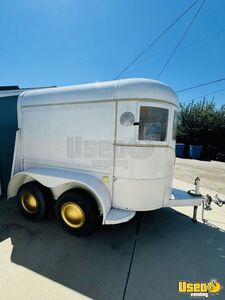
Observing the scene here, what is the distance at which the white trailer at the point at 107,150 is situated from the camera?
255cm

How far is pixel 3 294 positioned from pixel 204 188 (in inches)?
236

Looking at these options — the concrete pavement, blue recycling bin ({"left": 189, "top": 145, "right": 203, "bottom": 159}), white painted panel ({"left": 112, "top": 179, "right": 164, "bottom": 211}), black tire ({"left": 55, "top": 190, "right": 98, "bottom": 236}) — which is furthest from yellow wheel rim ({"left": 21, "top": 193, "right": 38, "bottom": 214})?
blue recycling bin ({"left": 189, "top": 145, "right": 203, "bottom": 159})

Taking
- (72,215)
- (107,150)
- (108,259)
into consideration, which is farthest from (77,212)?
(107,150)

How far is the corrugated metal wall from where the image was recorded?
12.5 feet

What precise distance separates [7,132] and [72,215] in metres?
2.57

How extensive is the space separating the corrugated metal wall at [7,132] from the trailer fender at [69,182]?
37.6 inches

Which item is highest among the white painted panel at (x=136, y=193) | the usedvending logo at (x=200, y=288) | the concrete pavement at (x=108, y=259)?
the white painted panel at (x=136, y=193)

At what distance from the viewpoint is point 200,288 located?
201 cm

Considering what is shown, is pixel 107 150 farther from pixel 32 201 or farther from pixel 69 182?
pixel 32 201

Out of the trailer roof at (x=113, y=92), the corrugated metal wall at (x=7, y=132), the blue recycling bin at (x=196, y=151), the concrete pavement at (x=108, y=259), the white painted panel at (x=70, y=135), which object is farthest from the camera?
the blue recycling bin at (x=196, y=151)

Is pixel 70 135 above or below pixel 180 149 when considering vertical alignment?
above

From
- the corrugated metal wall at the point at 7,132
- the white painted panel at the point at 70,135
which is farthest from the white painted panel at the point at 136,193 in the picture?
the corrugated metal wall at the point at 7,132

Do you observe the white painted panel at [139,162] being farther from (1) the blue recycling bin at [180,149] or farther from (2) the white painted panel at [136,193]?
(1) the blue recycling bin at [180,149]

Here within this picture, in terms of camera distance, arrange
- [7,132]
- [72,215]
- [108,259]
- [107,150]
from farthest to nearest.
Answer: [7,132]
[72,215]
[107,150]
[108,259]
